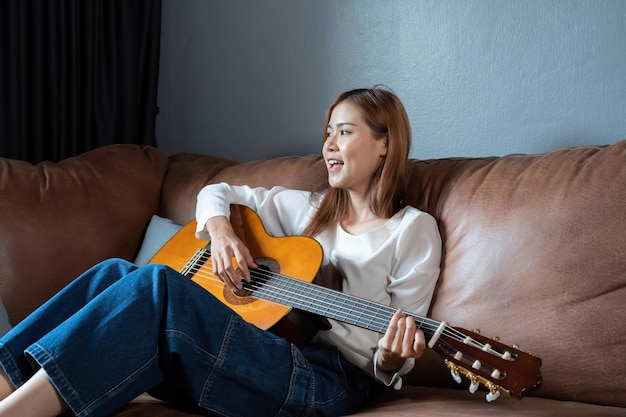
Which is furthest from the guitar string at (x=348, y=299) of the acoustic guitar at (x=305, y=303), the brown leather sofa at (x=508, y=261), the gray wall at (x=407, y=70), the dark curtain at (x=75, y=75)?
the dark curtain at (x=75, y=75)

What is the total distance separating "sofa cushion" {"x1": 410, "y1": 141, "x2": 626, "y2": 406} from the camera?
150 cm

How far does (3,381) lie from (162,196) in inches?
41.3

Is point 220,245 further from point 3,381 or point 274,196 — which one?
point 3,381

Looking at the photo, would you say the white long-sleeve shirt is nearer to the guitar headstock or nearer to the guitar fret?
the guitar fret

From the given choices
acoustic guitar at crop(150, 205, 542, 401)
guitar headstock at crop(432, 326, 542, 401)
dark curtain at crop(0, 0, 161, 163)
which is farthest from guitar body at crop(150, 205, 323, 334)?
dark curtain at crop(0, 0, 161, 163)

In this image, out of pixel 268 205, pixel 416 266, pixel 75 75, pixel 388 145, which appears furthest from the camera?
pixel 75 75

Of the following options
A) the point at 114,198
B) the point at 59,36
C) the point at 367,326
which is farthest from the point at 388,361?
the point at 59,36

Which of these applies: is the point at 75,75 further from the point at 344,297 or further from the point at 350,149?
the point at 344,297

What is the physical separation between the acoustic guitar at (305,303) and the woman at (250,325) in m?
0.04

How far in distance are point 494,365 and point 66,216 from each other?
1295 millimetres

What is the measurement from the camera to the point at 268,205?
6.54 ft

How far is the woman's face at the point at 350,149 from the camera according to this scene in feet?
5.93

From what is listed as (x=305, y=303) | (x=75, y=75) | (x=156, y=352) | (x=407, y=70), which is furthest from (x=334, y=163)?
(x=75, y=75)

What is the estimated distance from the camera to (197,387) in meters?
1.36
